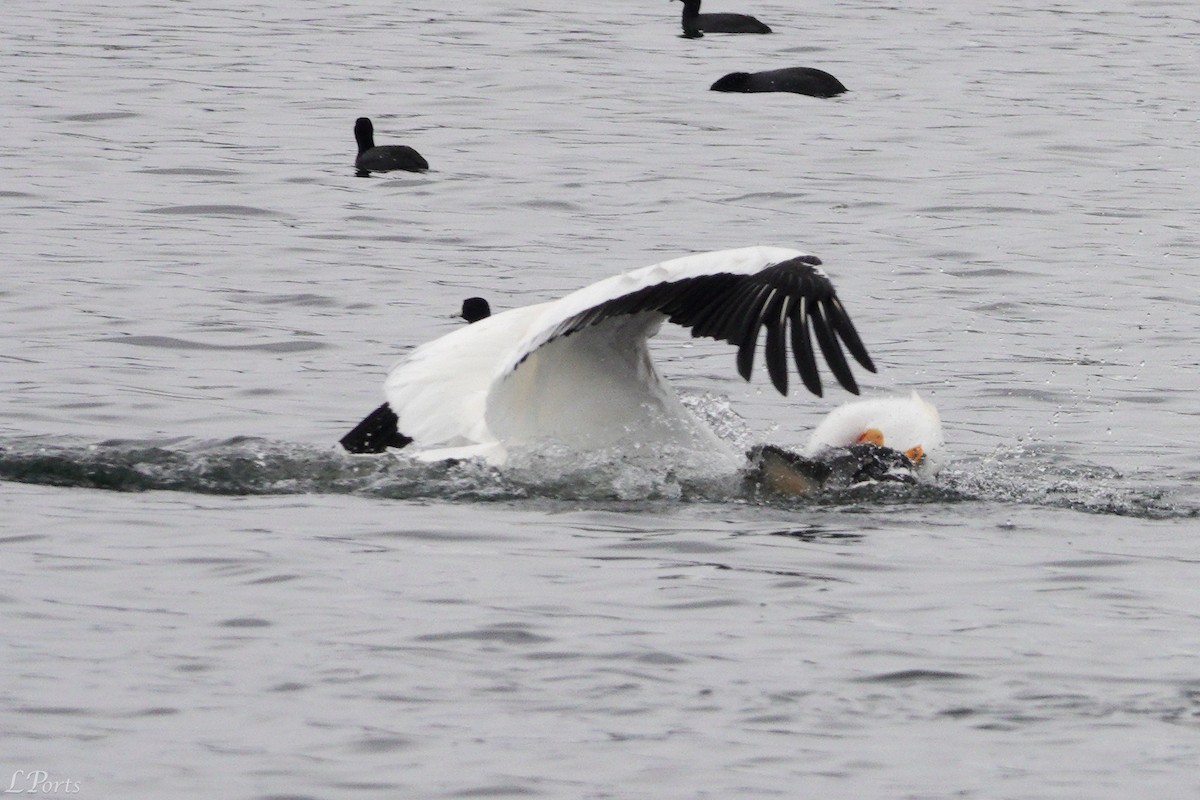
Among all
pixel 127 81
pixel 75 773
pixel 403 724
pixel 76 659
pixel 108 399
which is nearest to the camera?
pixel 75 773

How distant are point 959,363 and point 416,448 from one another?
139 inches

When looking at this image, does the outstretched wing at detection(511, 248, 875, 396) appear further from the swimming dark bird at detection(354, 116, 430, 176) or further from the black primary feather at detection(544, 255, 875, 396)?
the swimming dark bird at detection(354, 116, 430, 176)

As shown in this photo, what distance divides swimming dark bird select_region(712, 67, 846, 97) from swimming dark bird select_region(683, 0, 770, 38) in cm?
419

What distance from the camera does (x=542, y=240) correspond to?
13359 mm

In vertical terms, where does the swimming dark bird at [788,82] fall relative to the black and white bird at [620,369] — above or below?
below

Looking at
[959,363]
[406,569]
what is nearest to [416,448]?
[406,569]

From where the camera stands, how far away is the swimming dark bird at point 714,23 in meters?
23.5

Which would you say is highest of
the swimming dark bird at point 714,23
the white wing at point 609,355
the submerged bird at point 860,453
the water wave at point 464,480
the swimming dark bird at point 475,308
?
the white wing at point 609,355

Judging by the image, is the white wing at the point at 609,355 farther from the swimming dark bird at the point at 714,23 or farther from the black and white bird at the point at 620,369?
the swimming dark bird at the point at 714,23

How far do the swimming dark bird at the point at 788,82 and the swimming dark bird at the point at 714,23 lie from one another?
4193 mm

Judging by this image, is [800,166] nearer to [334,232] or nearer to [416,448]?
[334,232]
